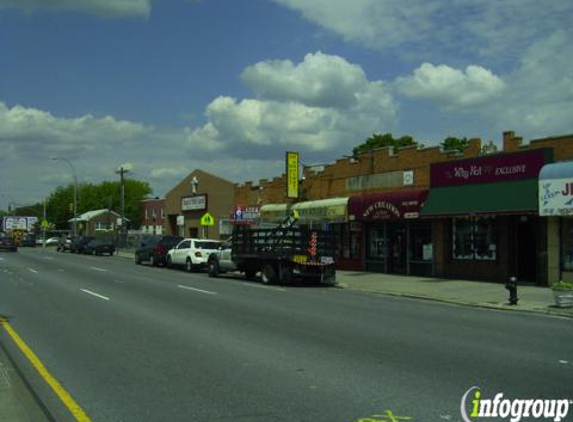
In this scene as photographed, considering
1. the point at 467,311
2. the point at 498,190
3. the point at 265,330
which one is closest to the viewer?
the point at 265,330

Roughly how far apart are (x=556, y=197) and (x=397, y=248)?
9.72 m

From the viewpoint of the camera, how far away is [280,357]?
9.51 meters

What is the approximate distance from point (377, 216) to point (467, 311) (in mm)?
12620

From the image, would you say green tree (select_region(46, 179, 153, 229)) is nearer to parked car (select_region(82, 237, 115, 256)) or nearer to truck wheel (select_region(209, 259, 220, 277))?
parked car (select_region(82, 237, 115, 256))

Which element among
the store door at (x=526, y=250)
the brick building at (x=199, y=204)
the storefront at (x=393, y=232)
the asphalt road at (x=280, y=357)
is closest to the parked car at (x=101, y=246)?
the brick building at (x=199, y=204)

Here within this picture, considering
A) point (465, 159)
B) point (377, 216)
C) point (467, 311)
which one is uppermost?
point (465, 159)

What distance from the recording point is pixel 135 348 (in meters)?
10.3

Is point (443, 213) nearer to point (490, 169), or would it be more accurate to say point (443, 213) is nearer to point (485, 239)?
point (485, 239)

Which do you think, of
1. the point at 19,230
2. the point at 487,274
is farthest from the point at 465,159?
the point at 19,230

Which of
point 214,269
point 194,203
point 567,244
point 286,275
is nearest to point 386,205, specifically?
point 286,275

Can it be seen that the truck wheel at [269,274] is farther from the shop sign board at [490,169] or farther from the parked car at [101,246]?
the parked car at [101,246]

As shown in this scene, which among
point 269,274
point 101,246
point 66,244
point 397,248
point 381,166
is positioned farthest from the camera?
point 66,244

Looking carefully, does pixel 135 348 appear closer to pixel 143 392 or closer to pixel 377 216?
pixel 143 392

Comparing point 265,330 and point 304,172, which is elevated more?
point 304,172
